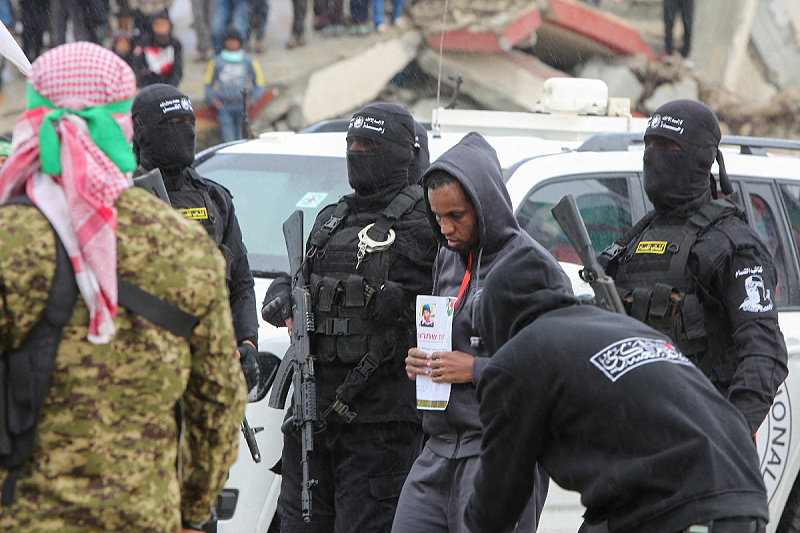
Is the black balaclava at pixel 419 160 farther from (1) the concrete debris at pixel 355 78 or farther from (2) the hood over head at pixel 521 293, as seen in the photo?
(1) the concrete debris at pixel 355 78

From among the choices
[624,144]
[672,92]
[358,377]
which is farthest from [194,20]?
[358,377]

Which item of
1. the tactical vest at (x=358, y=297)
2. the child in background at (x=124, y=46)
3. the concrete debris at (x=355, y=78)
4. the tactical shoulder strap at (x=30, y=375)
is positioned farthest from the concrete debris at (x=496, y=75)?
the tactical shoulder strap at (x=30, y=375)

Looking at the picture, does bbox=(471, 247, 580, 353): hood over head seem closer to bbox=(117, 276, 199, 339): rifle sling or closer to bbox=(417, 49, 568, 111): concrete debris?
bbox=(117, 276, 199, 339): rifle sling

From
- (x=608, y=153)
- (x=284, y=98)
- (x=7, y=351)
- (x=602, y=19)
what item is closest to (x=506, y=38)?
(x=602, y=19)

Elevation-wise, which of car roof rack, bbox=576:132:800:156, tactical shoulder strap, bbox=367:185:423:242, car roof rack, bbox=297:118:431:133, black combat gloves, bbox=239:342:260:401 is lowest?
car roof rack, bbox=297:118:431:133

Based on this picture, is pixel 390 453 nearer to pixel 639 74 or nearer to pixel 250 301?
pixel 250 301

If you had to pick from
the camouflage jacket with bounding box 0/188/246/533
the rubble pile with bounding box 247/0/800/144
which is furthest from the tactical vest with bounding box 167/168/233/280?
the rubble pile with bounding box 247/0/800/144

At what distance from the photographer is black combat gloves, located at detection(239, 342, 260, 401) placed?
11.9 feet

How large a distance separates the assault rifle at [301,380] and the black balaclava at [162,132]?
2.04ft

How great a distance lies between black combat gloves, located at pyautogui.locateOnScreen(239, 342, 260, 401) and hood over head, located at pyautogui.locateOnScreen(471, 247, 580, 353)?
4.55ft

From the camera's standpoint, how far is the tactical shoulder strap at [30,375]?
1943 millimetres

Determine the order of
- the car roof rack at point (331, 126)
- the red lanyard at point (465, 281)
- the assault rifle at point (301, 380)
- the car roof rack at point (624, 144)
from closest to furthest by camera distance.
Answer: the red lanyard at point (465, 281) → the assault rifle at point (301, 380) → the car roof rack at point (624, 144) → the car roof rack at point (331, 126)

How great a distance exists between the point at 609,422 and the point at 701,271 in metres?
1.49

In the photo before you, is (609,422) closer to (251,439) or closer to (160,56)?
(251,439)
